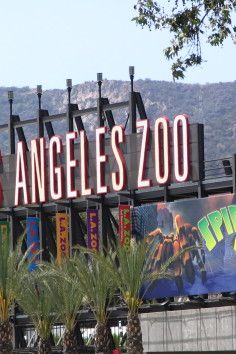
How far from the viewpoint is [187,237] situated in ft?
205

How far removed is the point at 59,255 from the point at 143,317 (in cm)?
729

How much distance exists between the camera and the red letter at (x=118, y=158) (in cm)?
6588

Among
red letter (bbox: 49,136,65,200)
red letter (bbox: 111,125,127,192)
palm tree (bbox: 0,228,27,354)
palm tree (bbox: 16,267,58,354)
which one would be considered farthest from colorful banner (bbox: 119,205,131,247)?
red letter (bbox: 49,136,65,200)

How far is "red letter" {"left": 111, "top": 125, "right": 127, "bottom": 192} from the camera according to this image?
65875 millimetres

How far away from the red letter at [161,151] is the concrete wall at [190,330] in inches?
245

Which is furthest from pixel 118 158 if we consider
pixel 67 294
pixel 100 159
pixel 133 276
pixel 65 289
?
pixel 133 276

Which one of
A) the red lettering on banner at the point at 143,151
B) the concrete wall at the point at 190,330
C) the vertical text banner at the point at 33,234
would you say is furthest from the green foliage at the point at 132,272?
the vertical text banner at the point at 33,234

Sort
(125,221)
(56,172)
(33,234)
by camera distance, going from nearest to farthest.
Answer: (125,221) → (56,172) → (33,234)

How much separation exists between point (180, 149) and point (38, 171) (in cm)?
1027

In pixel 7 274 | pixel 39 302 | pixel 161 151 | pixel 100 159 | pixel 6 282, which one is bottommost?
pixel 39 302

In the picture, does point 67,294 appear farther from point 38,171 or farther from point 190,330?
point 38,171

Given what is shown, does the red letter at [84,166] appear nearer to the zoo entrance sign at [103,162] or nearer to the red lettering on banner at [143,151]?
the zoo entrance sign at [103,162]

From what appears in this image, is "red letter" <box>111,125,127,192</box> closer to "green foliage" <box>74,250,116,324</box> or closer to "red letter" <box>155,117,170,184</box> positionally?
"red letter" <box>155,117,170,184</box>

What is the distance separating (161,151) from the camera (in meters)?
63.7
